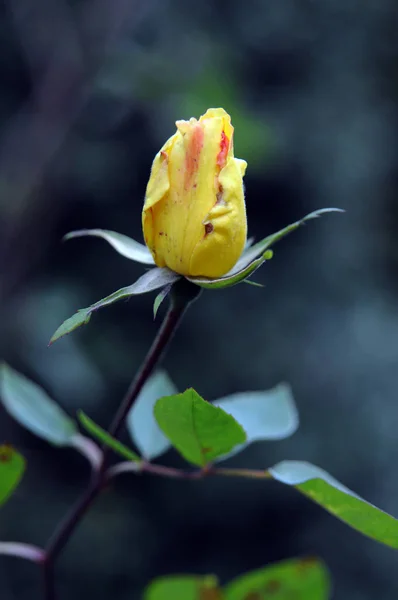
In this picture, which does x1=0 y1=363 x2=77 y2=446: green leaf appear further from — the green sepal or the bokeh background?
the bokeh background

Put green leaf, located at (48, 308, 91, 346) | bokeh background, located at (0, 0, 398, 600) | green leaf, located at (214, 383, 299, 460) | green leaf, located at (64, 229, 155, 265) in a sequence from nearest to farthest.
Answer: green leaf, located at (48, 308, 91, 346), green leaf, located at (64, 229, 155, 265), green leaf, located at (214, 383, 299, 460), bokeh background, located at (0, 0, 398, 600)

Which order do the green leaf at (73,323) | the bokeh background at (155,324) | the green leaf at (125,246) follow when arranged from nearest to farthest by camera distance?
the green leaf at (73,323)
the green leaf at (125,246)
the bokeh background at (155,324)

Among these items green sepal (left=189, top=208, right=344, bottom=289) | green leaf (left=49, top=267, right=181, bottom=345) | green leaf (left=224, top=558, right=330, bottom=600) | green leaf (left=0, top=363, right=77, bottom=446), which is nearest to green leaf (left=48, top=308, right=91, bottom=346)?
green leaf (left=49, top=267, right=181, bottom=345)

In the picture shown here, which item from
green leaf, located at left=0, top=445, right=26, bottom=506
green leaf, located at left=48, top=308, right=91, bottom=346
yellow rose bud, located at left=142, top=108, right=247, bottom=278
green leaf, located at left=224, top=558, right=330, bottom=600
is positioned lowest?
green leaf, located at left=224, top=558, right=330, bottom=600

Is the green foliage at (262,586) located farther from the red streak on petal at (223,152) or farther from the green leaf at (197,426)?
the red streak on petal at (223,152)

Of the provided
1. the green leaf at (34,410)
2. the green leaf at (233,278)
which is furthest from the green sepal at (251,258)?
the green leaf at (34,410)

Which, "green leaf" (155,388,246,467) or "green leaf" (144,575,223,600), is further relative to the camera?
"green leaf" (144,575,223,600)

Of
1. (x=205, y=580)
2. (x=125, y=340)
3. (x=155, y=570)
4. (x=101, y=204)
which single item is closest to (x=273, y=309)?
(x=125, y=340)

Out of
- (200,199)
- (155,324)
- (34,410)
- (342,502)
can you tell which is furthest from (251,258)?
(155,324)

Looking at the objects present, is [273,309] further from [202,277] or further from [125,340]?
[202,277]
